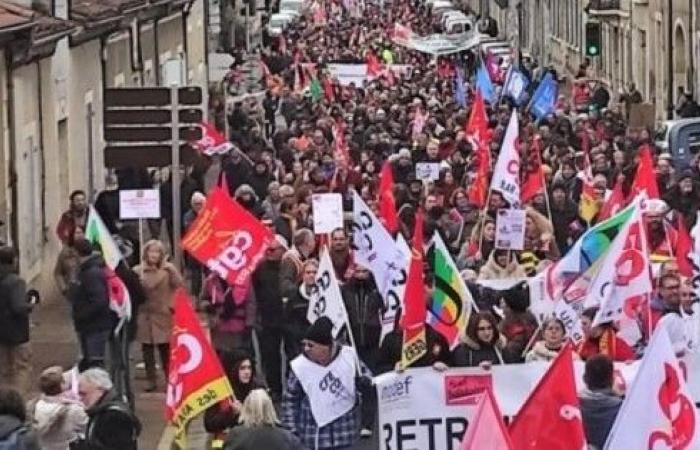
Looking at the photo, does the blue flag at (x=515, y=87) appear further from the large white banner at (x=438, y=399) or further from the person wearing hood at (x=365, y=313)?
the large white banner at (x=438, y=399)

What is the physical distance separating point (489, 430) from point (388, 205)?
1109 centimetres

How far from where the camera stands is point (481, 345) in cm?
1471

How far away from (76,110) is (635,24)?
2706 centimetres

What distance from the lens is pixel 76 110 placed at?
1270 inches

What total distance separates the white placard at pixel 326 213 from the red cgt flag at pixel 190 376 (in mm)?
7050

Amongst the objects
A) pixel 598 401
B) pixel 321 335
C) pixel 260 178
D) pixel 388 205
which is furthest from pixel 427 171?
pixel 598 401

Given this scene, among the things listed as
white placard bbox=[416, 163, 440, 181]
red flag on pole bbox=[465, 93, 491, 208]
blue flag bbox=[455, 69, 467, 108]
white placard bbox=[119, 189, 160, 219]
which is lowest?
blue flag bbox=[455, 69, 467, 108]

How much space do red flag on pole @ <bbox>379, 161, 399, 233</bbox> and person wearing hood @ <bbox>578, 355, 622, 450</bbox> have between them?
8.80m

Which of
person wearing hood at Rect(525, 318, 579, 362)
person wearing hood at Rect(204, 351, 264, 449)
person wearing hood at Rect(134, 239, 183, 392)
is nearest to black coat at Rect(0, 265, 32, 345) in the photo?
person wearing hood at Rect(134, 239, 183, 392)

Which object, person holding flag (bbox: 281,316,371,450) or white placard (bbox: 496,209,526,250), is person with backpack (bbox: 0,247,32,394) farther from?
white placard (bbox: 496,209,526,250)

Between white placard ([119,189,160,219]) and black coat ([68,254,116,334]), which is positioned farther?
white placard ([119,189,160,219])

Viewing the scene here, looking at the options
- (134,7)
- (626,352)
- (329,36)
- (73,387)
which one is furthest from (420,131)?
(329,36)

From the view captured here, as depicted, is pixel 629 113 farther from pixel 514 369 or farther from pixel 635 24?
pixel 514 369

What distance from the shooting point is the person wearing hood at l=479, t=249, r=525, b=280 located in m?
18.3
